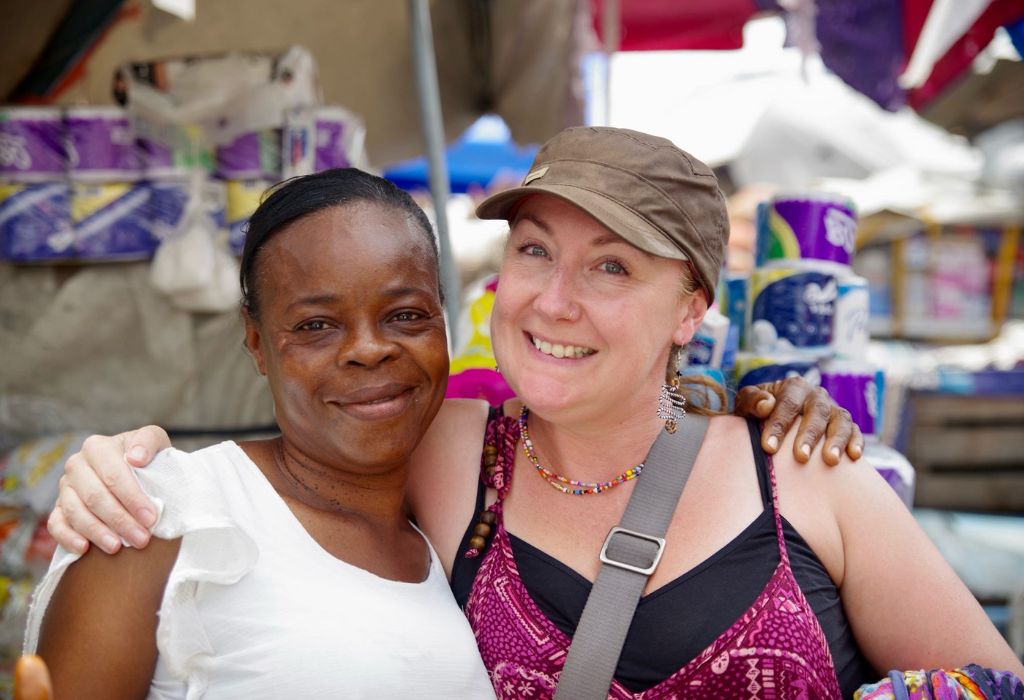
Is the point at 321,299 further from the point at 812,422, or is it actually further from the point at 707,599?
the point at 812,422

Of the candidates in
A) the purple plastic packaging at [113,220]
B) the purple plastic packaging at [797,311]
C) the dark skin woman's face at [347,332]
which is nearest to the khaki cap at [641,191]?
the dark skin woman's face at [347,332]

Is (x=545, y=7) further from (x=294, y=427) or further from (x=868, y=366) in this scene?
(x=294, y=427)

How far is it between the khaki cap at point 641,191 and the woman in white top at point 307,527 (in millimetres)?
311

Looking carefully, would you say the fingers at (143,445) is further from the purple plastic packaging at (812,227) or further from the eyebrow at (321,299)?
the purple plastic packaging at (812,227)

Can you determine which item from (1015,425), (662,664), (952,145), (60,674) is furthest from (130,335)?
(952,145)

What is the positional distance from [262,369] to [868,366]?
1.55 metres

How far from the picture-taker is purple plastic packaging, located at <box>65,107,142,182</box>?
2807mm

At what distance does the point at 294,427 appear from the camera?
161cm

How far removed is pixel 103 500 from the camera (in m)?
1.31

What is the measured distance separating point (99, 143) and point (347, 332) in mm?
1774

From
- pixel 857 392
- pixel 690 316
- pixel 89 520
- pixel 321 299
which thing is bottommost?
pixel 857 392

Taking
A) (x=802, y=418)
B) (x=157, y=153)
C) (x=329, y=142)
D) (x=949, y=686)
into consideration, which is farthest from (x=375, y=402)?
(x=157, y=153)

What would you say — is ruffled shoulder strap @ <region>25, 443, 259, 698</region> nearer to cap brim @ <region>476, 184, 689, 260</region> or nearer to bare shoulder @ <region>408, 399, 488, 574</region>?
bare shoulder @ <region>408, 399, 488, 574</region>

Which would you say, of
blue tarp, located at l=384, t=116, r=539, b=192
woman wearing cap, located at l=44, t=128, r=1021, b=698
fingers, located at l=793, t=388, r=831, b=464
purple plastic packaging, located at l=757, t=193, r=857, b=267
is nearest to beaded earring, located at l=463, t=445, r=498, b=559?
woman wearing cap, located at l=44, t=128, r=1021, b=698
